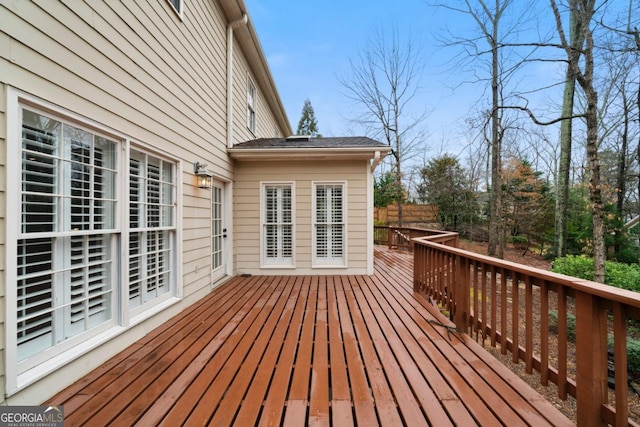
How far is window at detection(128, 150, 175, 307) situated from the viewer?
2.58 meters

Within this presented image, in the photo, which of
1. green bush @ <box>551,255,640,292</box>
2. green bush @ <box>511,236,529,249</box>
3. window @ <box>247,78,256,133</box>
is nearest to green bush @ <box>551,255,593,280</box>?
green bush @ <box>551,255,640,292</box>

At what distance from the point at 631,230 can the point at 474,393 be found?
529 inches

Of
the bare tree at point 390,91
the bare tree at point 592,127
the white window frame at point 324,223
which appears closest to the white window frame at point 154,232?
the white window frame at point 324,223

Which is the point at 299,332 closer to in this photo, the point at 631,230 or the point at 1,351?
the point at 1,351

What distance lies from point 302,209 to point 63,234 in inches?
145

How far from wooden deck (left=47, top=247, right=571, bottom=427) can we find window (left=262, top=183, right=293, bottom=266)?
6.96 feet

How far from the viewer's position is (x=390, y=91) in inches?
453

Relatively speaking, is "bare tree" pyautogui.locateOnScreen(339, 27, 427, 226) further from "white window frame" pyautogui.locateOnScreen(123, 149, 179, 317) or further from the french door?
"white window frame" pyautogui.locateOnScreen(123, 149, 179, 317)

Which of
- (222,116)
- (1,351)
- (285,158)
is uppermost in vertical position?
(222,116)

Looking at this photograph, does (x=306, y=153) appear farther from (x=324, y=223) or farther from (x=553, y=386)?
(x=553, y=386)

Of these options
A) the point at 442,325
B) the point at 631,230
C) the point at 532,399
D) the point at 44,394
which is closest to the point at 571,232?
the point at 631,230

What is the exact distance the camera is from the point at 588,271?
19.0 ft

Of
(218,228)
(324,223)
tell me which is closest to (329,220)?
(324,223)

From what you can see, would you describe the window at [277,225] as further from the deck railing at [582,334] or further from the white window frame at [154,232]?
the deck railing at [582,334]
